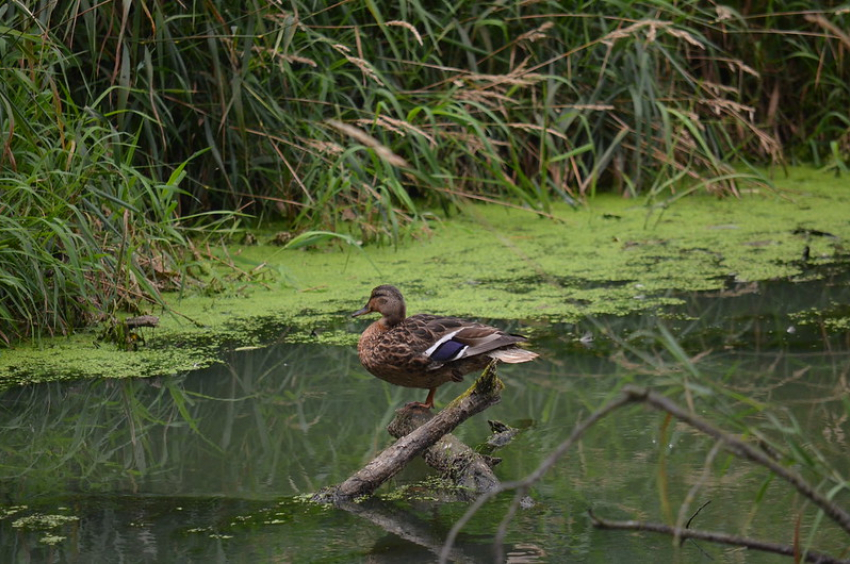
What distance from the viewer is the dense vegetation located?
4.46m

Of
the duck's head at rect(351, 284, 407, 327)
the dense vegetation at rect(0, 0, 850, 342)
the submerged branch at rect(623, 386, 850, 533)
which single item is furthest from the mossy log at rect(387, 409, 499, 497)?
the submerged branch at rect(623, 386, 850, 533)

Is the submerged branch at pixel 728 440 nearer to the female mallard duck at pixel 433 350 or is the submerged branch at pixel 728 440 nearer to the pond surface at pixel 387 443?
the pond surface at pixel 387 443

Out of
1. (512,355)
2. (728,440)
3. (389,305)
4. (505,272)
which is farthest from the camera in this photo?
(505,272)

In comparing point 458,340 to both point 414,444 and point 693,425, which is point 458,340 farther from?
point 693,425

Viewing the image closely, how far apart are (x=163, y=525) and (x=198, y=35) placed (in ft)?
9.94

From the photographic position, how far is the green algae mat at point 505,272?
445 centimetres

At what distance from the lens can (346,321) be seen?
4.80 meters

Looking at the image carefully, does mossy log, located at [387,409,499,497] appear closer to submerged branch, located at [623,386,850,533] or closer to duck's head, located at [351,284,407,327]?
duck's head, located at [351,284,407,327]

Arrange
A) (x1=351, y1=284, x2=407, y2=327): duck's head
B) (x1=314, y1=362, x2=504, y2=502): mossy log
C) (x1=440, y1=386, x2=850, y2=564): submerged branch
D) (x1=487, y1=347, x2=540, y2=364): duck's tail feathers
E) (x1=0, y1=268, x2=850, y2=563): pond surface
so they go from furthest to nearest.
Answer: (x1=351, y1=284, x2=407, y2=327): duck's head
(x1=487, y1=347, x2=540, y2=364): duck's tail feathers
(x1=314, y1=362, x2=504, y2=502): mossy log
(x1=0, y1=268, x2=850, y2=563): pond surface
(x1=440, y1=386, x2=850, y2=564): submerged branch

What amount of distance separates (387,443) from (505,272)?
2.15 metres

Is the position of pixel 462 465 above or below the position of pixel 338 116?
below

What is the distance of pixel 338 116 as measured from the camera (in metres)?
5.87

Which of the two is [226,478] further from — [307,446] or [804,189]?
[804,189]

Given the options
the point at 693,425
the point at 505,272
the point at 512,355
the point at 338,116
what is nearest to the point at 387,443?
the point at 512,355
